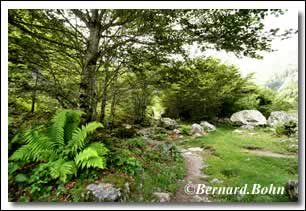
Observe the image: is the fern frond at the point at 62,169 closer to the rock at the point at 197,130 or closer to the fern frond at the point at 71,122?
the fern frond at the point at 71,122

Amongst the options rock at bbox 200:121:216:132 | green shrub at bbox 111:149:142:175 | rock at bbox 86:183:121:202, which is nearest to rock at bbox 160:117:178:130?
rock at bbox 200:121:216:132

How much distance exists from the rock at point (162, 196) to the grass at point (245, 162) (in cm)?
44

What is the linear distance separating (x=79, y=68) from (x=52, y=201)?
139cm

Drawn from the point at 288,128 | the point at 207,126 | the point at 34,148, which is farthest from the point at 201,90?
the point at 34,148

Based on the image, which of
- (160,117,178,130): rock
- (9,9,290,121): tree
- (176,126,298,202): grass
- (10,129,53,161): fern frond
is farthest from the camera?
(160,117,178,130): rock

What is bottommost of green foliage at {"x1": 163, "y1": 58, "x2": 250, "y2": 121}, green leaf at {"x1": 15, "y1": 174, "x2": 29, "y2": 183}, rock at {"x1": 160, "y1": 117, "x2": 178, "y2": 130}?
green leaf at {"x1": 15, "y1": 174, "x2": 29, "y2": 183}

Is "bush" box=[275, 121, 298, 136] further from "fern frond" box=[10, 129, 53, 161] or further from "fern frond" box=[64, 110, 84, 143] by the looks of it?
"fern frond" box=[10, 129, 53, 161]

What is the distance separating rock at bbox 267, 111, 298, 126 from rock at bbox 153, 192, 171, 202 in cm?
127

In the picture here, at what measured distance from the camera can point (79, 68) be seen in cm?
297

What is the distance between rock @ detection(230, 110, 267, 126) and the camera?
2783 mm

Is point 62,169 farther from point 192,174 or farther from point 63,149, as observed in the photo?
point 192,174

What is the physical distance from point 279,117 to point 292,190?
2.36 ft

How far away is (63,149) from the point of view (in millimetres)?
2586

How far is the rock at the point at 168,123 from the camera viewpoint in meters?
2.88
